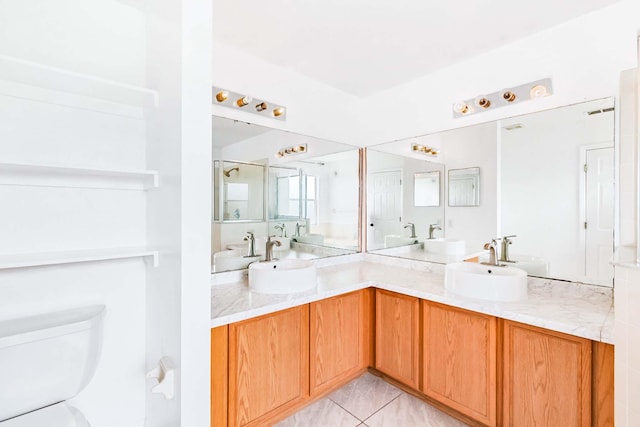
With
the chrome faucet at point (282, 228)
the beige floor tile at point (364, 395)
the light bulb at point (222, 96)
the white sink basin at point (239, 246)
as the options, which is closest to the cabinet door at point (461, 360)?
the beige floor tile at point (364, 395)

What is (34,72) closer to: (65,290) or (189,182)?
(189,182)

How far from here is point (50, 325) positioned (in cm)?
116

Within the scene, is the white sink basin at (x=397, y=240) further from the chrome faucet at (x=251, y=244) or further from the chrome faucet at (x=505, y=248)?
the chrome faucet at (x=251, y=244)

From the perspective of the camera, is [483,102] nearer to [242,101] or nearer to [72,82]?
[242,101]

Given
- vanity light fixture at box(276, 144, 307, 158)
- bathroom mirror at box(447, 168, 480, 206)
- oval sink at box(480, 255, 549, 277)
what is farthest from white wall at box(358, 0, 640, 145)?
oval sink at box(480, 255, 549, 277)

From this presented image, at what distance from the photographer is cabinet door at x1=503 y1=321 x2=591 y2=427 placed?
1.29 meters

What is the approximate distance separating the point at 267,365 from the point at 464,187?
6.00ft

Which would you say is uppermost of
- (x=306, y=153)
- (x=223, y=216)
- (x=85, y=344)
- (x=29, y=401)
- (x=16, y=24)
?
(x=16, y=24)

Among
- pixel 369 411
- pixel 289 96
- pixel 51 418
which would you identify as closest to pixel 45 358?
pixel 51 418

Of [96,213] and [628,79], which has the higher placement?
[628,79]

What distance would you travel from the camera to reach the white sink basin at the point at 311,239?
7.99 feet

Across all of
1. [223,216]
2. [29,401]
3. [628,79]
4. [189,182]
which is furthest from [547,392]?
[29,401]

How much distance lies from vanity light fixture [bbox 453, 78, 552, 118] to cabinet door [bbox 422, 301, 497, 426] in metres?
1.40

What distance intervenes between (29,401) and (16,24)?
1531 mm
